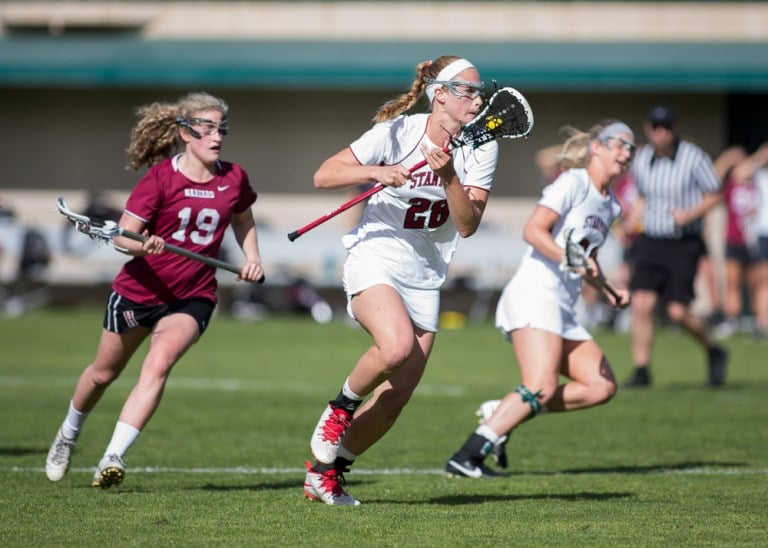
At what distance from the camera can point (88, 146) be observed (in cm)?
2530

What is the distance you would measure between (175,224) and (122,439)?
1.20m

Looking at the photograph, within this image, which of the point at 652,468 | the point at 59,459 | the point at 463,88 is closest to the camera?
the point at 463,88

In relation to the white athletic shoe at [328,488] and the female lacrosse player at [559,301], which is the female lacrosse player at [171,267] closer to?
the white athletic shoe at [328,488]

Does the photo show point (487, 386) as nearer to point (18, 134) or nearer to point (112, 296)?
point (112, 296)

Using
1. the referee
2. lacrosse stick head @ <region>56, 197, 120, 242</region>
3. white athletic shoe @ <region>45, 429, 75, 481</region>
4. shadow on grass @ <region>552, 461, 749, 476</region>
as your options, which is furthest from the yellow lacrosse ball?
the referee

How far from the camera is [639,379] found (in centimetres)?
1261

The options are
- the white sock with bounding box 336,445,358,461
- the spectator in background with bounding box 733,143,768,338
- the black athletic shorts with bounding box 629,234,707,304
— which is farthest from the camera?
the spectator in background with bounding box 733,143,768,338

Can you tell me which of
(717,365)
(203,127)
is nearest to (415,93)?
(203,127)

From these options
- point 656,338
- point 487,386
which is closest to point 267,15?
point 656,338

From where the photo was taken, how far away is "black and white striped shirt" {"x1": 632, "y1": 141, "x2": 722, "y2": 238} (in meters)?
12.9

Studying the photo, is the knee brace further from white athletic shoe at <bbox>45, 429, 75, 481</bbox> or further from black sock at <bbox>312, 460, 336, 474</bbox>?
white athletic shoe at <bbox>45, 429, 75, 481</bbox>

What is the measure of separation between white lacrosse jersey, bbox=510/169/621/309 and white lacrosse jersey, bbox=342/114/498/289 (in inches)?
46.9

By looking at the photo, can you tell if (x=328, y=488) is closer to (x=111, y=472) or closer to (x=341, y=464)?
(x=341, y=464)

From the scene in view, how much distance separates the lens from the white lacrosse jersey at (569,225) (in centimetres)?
780
